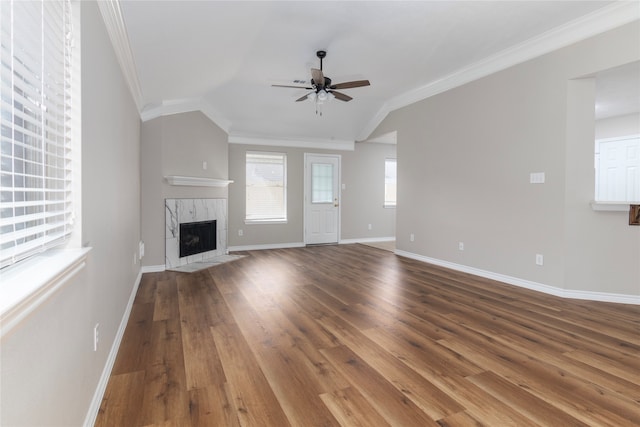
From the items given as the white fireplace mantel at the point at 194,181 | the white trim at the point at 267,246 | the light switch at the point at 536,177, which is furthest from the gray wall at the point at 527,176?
the white fireplace mantel at the point at 194,181

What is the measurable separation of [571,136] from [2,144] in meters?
4.45

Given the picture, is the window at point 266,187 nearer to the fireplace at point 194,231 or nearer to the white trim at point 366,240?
the fireplace at point 194,231

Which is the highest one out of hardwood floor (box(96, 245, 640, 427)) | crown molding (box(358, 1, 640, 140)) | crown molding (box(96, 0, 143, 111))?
crown molding (box(358, 1, 640, 140))

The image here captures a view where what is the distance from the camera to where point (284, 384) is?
74.4 inches

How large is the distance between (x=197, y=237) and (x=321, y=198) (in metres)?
3.03

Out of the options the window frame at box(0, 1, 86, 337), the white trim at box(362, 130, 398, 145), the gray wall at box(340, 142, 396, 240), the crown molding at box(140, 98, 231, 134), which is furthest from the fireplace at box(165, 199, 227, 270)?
the window frame at box(0, 1, 86, 337)

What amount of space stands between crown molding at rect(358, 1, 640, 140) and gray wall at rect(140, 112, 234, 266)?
365 cm

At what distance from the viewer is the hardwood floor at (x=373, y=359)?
1646 millimetres

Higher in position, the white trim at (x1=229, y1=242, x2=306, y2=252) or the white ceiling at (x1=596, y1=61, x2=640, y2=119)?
the white ceiling at (x1=596, y1=61, x2=640, y2=119)

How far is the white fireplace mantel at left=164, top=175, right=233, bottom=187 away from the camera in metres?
4.80

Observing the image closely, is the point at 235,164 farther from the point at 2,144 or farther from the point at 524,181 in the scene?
the point at 2,144

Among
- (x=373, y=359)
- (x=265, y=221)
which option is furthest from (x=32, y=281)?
(x=265, y=221)

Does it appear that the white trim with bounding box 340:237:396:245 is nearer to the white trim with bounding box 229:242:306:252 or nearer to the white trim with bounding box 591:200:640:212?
the white trim with bounding box 229:242:306:252

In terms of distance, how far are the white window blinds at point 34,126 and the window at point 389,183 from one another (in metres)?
7.18
